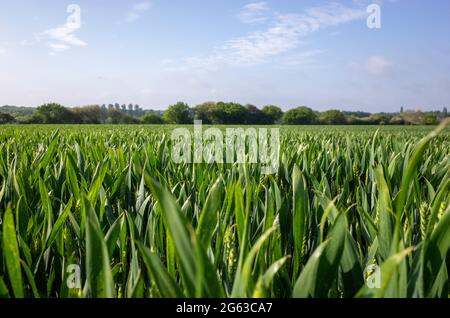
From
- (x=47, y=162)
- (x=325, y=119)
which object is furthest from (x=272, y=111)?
(x=47, y=162)

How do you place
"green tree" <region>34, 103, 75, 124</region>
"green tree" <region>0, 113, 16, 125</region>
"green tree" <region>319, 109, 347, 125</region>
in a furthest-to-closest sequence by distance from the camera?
"green tree" <region>319, 109, 347, 125</region>, "green tree" <region>34, 103, 75, 124</region>, "green tree" <region>0, 113, 16, 125</region>

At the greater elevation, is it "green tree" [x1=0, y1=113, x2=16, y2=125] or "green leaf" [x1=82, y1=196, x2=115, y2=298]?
"green tree" [x1=0, y1=113, x2=16, y2=125]

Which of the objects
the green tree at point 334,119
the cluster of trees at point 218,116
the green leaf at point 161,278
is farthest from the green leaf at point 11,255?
the green tree at point 334,119

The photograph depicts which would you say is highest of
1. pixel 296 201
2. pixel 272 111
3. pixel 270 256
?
pixel 272 111

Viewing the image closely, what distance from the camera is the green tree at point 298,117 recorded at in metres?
72.2

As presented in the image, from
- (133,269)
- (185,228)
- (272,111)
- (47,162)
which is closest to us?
(185,228)

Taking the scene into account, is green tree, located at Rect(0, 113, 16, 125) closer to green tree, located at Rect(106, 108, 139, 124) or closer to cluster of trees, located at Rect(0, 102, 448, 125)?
cluster of trees, located at Rect(0, 102, 448, 125)

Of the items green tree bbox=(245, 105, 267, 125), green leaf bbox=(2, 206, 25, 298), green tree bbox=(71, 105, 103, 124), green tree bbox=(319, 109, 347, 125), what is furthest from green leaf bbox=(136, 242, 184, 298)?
green tree bbox=(245, 105, 267, 125)

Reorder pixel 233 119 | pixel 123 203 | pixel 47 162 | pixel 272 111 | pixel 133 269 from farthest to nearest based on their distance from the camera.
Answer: pixel 272 111 → pixel 233 119 → pixel 47 162 → pixel 123 203 → pixel 133 269

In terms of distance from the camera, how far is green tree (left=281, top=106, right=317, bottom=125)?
72.2 m
